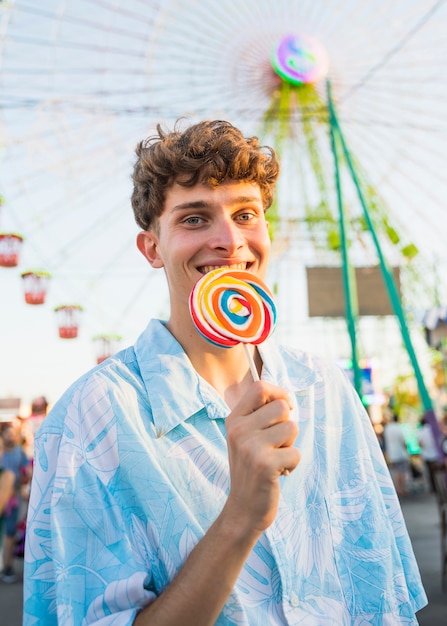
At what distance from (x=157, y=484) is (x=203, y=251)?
1.95ft

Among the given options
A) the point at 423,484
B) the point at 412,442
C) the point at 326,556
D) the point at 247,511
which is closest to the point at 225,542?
the point at 247,511

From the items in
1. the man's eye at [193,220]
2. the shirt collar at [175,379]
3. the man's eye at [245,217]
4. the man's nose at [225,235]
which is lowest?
the shirt collar at [175,379]

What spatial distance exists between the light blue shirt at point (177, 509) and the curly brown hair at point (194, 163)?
353 millimetres

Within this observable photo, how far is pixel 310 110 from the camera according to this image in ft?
40.0

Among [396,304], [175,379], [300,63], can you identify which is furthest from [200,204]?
[300,63]

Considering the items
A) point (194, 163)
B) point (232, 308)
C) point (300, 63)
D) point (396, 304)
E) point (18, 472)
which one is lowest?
point (18, 472)

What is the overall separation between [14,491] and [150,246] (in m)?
6.03

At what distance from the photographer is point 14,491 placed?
6910 millimetres

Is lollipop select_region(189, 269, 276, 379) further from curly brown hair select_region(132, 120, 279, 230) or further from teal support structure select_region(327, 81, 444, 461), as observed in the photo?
teal support structure select_region(327, 81, 444, 461)

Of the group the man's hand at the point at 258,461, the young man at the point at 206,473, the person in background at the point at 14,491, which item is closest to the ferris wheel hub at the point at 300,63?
the person in background at the point at 14,491

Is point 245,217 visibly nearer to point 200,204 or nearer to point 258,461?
point 200,204

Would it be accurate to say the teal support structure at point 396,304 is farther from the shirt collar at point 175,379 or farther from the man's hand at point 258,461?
the man's hand at point 258,461

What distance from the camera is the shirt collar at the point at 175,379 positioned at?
1419mm

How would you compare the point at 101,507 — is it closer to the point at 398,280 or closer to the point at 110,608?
the point at 110,608
